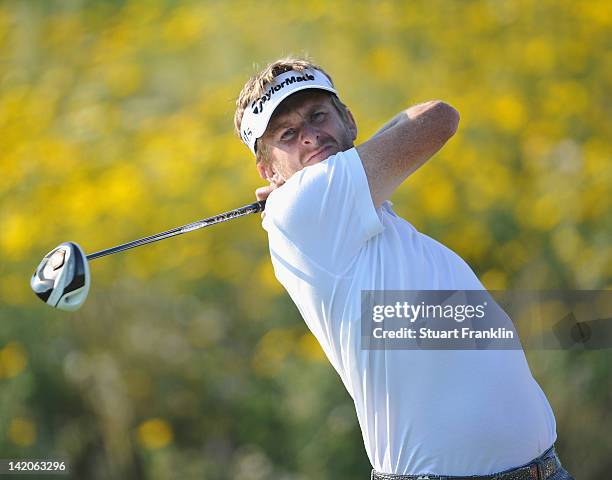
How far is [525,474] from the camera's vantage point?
5.76ft

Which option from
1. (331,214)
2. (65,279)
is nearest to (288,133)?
(331,214)

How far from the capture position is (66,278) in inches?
74.9

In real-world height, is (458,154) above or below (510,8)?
below

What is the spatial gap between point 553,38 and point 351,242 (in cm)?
332

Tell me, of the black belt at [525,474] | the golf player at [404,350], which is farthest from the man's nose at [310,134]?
the black belt at [525,474]

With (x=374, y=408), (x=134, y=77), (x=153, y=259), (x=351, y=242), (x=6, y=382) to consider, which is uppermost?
(x=134, y=77)

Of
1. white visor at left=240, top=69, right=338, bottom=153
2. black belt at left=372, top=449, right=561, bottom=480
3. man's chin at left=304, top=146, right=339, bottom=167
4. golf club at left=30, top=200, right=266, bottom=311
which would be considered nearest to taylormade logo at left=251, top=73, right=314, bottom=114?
white visor at left=240, top=69, right=338, bottom=153

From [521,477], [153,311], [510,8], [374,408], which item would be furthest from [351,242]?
[510,8]

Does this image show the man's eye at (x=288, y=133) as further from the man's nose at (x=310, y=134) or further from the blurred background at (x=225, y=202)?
the blurred background at (x=225, y=202)

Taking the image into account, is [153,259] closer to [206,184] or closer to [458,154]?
[206,184]

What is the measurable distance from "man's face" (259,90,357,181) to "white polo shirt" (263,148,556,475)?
0.49 feet

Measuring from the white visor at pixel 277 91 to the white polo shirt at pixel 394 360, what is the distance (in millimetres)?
218

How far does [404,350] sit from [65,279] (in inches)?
25.2

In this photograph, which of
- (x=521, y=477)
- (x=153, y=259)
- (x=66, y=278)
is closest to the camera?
(x=521, y=477)
